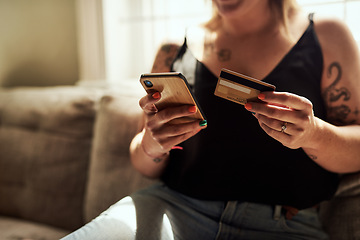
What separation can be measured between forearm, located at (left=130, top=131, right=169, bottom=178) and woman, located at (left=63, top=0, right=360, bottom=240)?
13mm

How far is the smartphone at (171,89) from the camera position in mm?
688

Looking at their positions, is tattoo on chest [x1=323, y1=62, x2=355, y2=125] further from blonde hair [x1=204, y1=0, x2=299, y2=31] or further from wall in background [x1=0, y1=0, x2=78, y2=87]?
wall in background [x1=0, y1=0, x2=78, y2=87]

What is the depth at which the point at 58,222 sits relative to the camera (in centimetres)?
130

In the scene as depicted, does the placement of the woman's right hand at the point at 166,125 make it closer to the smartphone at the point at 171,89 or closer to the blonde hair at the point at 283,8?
the smartphone at the point at 171,89

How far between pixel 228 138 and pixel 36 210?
0.89 meters

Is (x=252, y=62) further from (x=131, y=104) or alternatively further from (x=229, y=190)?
(x=131, y=104)

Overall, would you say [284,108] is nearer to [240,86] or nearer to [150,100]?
[240,86]

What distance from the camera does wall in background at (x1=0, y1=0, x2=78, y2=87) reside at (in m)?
1.83

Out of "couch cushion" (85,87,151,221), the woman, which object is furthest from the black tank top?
"couch cushion" (85,87,151,221)

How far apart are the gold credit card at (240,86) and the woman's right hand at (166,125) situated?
91 mm

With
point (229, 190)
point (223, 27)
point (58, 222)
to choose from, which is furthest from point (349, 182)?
point (58, 222)

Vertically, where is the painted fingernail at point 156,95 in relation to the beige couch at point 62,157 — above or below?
above

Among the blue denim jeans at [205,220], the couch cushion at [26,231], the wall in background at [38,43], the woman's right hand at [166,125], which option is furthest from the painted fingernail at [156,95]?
the wall in background at [38,43]

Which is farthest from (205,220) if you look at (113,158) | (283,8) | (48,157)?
(48,157)
